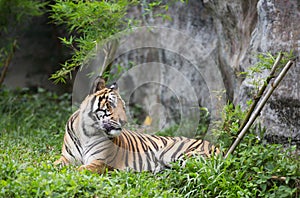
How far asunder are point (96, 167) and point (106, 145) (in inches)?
12.4

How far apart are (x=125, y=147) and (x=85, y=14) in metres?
1.79

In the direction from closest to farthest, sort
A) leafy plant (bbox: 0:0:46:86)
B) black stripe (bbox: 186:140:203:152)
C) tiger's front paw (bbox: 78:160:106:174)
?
1. tiger's front paw (bbox: 78:160:106:174)
2. black stripe (bbox: 186:140:203:152)
3. leafy plant (bbox: 0:0:46:86)

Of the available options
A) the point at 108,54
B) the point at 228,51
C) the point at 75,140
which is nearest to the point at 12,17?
the point at 108,54

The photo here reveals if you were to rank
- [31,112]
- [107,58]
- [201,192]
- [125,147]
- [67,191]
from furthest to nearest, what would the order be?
[31,112] < [107,58] < [125,147] < [201,192] < [67,191]

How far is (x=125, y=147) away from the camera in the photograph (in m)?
7.05

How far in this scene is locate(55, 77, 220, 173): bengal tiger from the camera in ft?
21.7

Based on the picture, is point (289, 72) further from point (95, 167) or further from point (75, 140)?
point (75, 140)

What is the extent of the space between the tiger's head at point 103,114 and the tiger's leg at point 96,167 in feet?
1.10

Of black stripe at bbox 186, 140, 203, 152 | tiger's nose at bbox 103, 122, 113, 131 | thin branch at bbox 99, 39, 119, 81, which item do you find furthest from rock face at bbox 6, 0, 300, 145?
tiger's nose at bbox 103, 122, 113, 131

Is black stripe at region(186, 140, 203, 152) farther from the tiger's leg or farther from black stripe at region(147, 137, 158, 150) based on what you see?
the tiger's leg

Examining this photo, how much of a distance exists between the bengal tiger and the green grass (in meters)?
0.31

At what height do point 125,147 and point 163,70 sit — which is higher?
point 163,70

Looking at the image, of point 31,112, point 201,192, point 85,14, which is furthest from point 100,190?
point 31,112

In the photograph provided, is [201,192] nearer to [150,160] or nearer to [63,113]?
[150,160]
